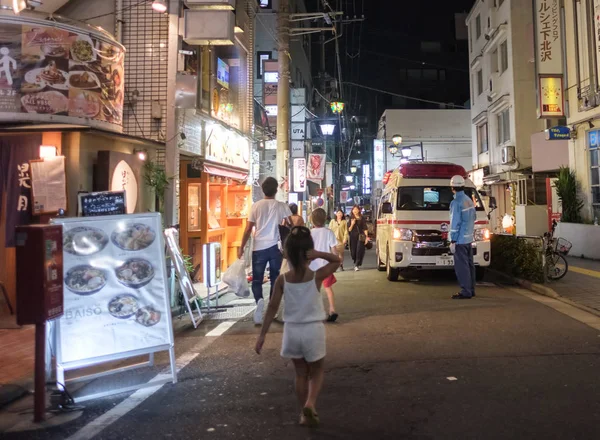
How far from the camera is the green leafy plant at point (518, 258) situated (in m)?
10.3

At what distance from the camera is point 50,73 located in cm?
748

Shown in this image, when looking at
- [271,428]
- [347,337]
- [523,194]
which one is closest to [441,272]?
[347,337]

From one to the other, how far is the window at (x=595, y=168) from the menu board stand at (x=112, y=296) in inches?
609

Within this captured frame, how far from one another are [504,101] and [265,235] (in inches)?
841

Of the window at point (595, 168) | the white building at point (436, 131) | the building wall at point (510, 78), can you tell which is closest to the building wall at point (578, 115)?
the window at point (595, 168)

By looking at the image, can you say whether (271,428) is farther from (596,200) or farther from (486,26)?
(486,26)

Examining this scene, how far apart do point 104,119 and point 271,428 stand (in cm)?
626

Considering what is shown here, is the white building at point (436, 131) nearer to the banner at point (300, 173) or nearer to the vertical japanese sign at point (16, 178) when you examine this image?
the banner at point (300, 173)

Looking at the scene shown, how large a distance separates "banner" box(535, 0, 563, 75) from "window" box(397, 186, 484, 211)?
781cm

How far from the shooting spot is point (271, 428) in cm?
379

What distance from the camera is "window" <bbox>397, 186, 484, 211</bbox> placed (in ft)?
37.8

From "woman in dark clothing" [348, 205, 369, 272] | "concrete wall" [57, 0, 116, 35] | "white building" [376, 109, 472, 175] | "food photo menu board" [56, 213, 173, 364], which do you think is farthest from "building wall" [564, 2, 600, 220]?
"white building" [376, 109, 472, 175]

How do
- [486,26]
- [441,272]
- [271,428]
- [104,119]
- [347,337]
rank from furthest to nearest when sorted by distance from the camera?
[486,26]
[441,272]
[104,119]
[347,337]
[271,428]

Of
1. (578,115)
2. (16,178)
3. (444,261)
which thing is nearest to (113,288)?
(16,178)
